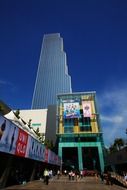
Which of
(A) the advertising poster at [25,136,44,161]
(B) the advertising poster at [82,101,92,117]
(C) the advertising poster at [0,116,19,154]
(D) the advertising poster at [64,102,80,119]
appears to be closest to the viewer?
(C) the advertising poster at [0,116,19,154]

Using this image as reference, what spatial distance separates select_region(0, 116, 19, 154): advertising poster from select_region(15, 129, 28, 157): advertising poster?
2.07 feet

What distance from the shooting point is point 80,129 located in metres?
60.7

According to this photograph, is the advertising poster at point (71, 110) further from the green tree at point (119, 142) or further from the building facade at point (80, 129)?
the green tree at point (119, 142)

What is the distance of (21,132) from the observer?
14.8 meters

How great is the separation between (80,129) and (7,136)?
166ft

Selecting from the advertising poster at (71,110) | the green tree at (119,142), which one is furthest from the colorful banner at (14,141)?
the green tree at (119,142)

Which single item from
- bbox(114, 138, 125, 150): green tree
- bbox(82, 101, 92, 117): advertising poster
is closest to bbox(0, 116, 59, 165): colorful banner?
bbox(82, 101, 92, 117): advertising poster

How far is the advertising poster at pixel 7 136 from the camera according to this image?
36.7 ft

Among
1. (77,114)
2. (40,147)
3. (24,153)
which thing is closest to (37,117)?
(77,114)

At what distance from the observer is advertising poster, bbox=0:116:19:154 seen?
11.2 metres

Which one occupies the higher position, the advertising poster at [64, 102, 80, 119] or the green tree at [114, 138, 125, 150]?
the advertising poster at [64, 102, 80, 119]

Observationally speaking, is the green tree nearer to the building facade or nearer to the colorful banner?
the building facade

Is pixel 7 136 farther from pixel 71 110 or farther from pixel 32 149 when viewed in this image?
pixel 71 110

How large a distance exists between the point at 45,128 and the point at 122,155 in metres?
41.3
